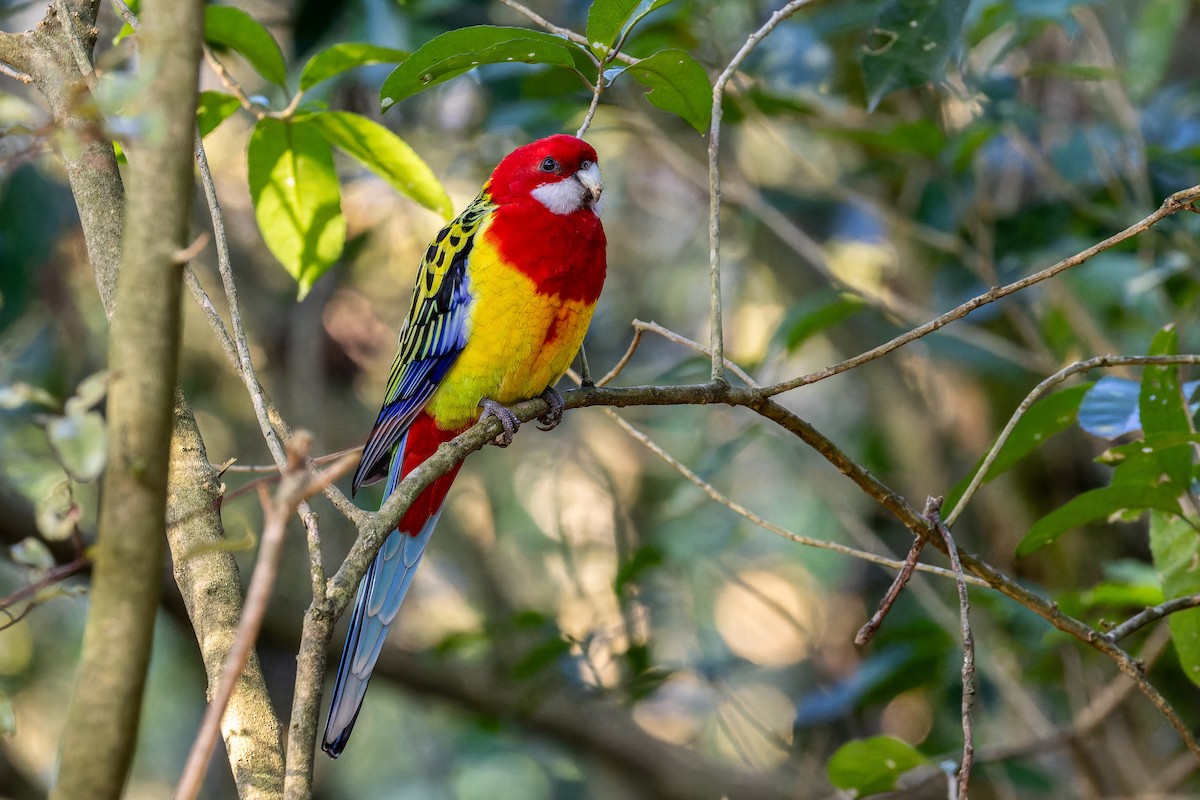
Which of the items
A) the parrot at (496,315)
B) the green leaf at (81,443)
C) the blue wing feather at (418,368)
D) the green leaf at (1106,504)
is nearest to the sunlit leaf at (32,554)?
the green leaf at (81,443)

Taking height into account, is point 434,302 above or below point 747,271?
above

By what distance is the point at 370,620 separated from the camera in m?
2.49

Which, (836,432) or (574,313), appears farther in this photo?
(836,432)

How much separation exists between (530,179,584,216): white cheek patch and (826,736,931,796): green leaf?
152 centimetres

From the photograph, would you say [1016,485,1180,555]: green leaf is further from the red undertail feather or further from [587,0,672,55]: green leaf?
the red undertail feather

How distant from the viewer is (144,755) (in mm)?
6434

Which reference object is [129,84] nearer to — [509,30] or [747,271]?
[509,30]

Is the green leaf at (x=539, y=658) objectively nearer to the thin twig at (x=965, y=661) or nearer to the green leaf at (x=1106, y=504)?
the green leaf at (x=1106, y=504)

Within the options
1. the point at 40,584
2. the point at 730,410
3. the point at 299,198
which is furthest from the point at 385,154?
the point at 730,410

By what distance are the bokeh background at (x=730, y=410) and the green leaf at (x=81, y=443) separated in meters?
1.84

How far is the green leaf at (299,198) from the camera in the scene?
2383mm

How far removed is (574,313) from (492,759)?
3227 millimetres

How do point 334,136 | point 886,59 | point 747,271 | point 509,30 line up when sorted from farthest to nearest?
point 747,271
point 886,59
point 334,136
point 509,30

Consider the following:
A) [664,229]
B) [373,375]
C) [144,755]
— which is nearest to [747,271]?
[664,229]
